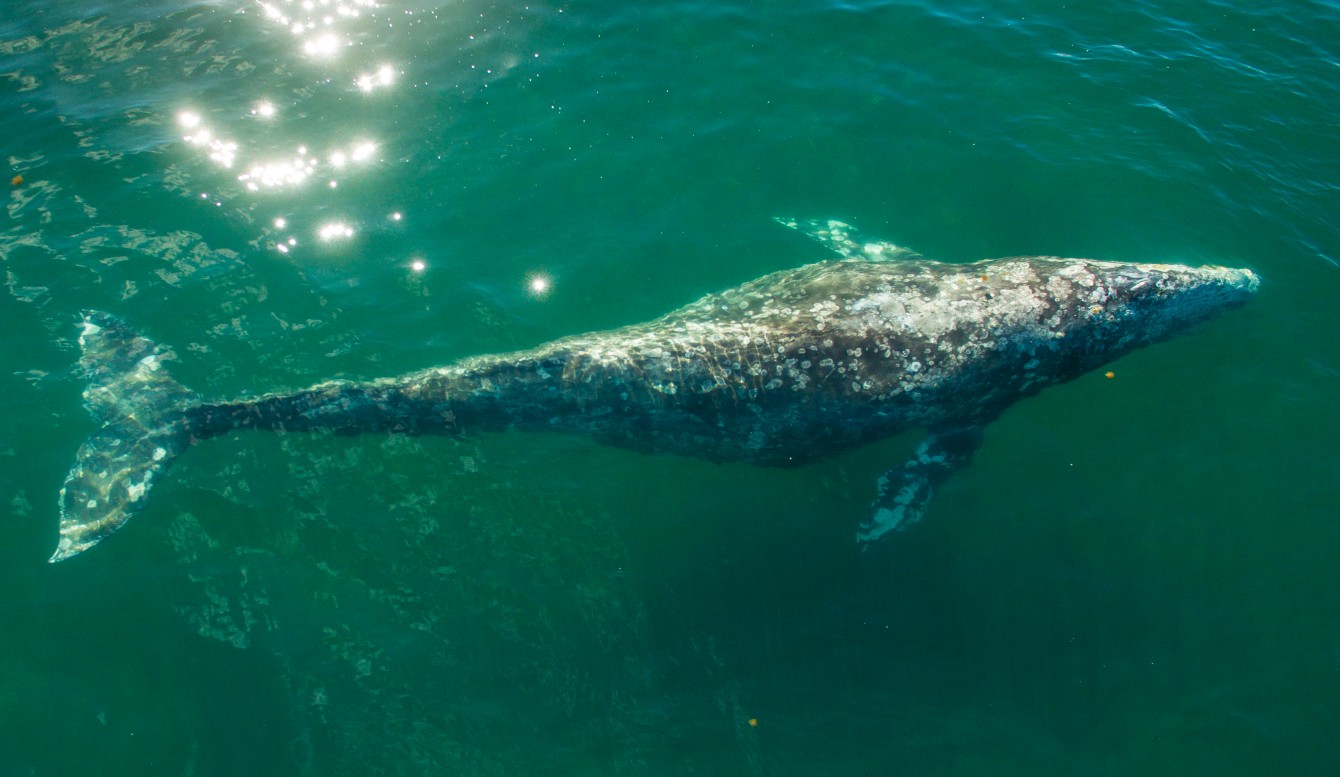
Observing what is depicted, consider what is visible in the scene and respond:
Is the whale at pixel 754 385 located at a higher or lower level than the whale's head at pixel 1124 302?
lower

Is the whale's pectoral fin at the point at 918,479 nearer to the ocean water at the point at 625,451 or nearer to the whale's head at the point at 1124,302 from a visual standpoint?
the ocean water at the point at 625,451

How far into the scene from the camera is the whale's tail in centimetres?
1090

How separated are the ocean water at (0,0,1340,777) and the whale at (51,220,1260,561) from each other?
0.46 m

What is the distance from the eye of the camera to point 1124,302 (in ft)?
41.6

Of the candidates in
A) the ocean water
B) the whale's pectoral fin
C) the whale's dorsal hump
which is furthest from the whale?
the whale's dorsal hump

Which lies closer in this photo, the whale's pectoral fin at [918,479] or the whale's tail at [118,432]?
the whale's tail at [118,432]

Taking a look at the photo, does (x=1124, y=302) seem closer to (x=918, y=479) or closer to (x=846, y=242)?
(x=918, y=479)

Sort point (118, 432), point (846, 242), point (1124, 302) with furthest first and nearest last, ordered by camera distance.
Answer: point (846, 242)
point (1124, 302)
point (118, 432)

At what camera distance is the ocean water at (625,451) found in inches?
419

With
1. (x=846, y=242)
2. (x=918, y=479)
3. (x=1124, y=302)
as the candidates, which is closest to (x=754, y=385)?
(x=918, y=479)

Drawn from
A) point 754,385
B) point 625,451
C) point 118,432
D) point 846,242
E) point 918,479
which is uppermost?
point 846,242

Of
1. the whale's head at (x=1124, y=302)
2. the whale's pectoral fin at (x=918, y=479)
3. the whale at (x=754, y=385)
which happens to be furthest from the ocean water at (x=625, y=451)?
the whale's head at (x=1124, y=302)

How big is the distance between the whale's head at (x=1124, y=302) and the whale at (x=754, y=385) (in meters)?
0.04

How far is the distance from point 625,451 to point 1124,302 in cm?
858
